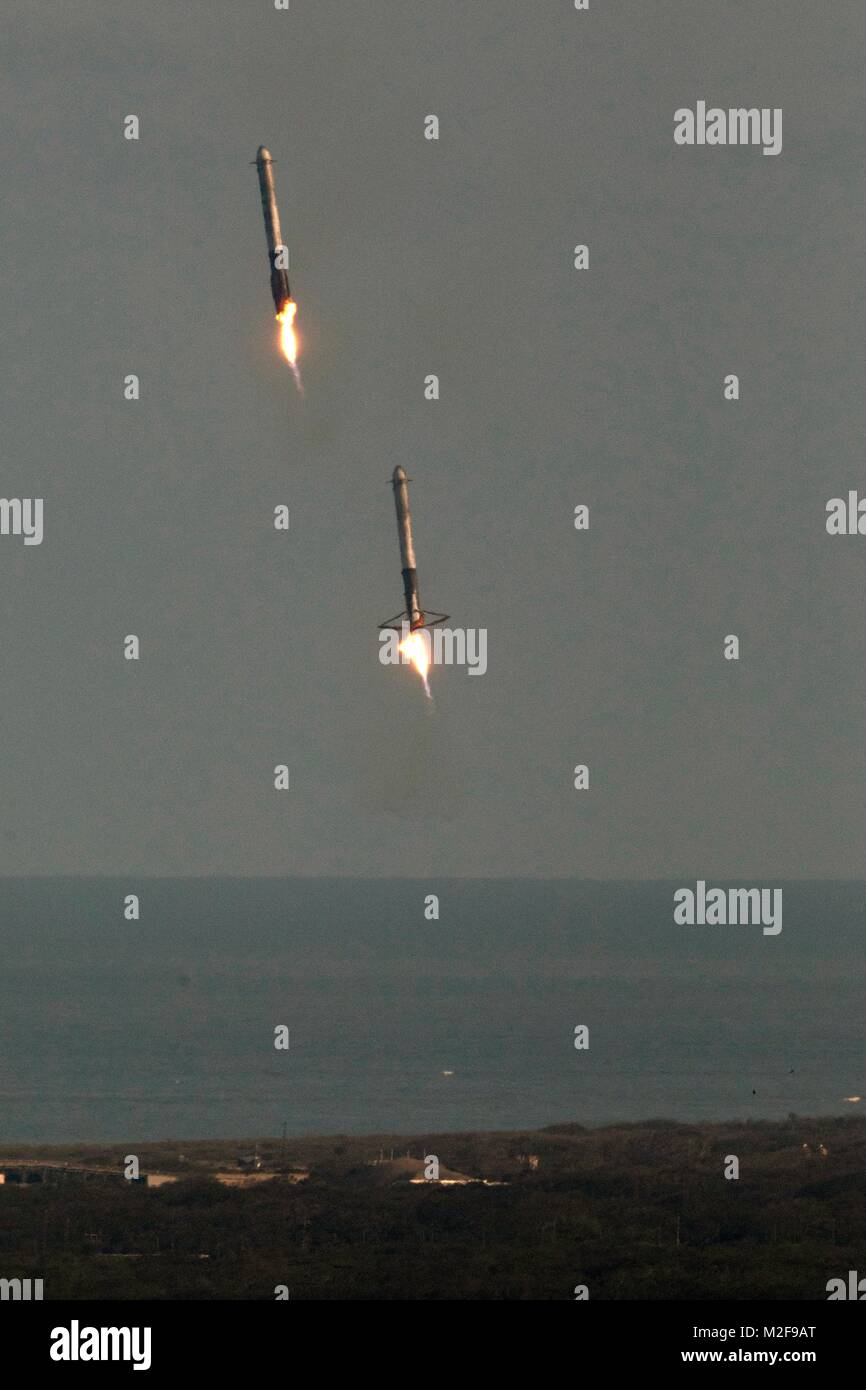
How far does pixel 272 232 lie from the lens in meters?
73.6

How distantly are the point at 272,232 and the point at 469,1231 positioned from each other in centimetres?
3749

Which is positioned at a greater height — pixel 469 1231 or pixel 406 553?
pixel 406 553

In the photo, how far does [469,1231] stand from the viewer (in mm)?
85375

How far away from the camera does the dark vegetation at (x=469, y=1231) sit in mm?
76625

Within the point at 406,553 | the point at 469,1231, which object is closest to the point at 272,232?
the point at 406,553

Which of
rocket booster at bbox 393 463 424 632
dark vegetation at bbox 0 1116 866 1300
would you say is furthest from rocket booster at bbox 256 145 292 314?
dark vegetation at bbox 0 1116 866 1300

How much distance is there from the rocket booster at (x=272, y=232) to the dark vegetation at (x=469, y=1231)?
32.8m

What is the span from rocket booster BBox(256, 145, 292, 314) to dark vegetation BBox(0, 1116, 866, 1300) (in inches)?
1290

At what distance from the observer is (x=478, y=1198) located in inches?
3605

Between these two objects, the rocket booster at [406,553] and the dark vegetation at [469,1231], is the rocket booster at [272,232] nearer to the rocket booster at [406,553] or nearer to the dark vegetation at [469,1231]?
the rocket booster at [406,553]

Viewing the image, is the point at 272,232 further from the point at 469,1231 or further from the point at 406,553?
the point at 469,1231
